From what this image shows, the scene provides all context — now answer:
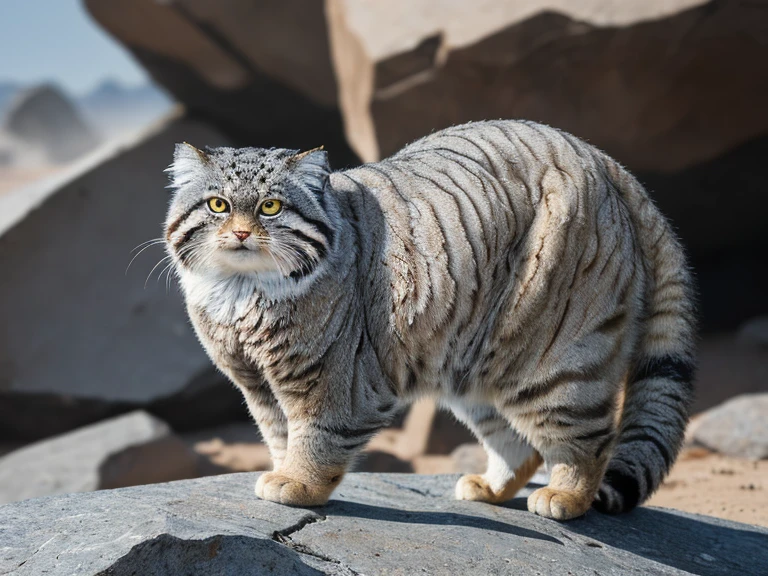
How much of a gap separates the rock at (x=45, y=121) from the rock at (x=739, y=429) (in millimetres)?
37475

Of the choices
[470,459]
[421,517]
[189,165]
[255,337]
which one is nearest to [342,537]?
[421,517]

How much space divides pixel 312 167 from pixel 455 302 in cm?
71

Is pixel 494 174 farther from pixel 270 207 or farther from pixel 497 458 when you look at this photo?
pixel 497 458

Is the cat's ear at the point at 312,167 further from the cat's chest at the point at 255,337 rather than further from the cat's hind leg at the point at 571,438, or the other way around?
the cat's hind leg at the point at 571,438

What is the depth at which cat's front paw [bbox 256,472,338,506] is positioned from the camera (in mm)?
3109

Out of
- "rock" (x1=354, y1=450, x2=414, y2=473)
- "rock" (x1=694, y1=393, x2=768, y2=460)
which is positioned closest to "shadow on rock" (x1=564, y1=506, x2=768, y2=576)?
"rock" (x1=694, y1=393, x2=768, y2=460)

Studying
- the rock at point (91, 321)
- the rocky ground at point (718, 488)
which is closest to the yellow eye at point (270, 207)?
the rocky ground at point (718, 488)

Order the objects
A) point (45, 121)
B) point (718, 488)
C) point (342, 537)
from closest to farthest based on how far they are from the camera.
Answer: point (342, 537)
point (718, 488)
point (45, 121)

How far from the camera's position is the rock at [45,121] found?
127 ft

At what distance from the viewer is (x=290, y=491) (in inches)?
122

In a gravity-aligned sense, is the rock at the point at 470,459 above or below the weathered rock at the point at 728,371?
A: below

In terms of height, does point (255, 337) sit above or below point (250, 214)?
below

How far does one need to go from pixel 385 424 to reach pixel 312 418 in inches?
10.9

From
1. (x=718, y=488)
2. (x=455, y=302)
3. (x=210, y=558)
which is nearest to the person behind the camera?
(x=210, y=558)
